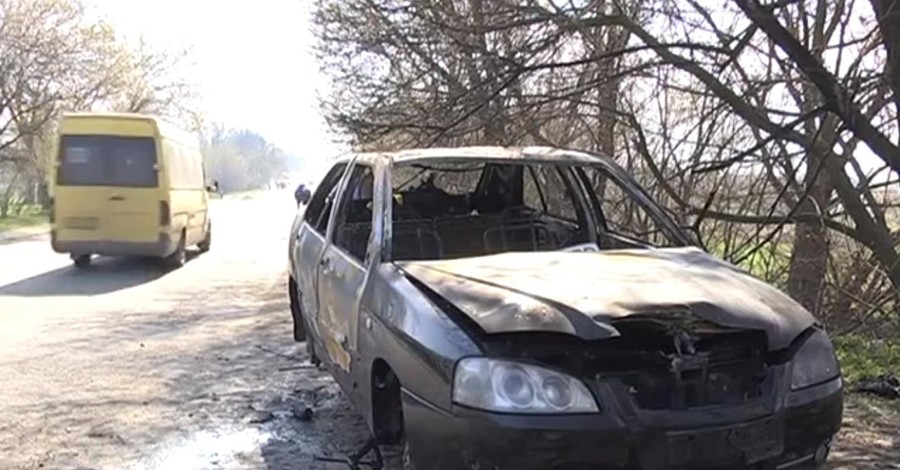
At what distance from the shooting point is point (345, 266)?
452 centimetres

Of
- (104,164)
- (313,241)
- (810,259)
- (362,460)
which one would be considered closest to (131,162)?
(104,164)

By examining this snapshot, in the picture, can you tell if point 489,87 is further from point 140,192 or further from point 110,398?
point 140,192

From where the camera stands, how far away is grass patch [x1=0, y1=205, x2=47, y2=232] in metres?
27.1

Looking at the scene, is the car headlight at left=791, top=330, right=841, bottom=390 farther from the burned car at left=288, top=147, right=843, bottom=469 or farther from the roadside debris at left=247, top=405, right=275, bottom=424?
the roadside debris at left=247, top=405, right=275, bottom=424

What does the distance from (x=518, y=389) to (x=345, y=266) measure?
6.07 ft

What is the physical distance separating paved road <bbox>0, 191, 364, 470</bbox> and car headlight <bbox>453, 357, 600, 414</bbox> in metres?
1.80

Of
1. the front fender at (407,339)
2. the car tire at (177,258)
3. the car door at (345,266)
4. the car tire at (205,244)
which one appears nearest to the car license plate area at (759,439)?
the front fender at (407,339)

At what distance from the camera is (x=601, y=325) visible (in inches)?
117

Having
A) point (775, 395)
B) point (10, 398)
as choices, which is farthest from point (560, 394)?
point (10, 398)

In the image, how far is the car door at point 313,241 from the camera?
17.7 ft

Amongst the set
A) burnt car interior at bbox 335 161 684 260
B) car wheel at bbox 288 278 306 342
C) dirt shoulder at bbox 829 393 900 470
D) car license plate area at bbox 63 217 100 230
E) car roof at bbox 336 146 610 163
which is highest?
car roof at bbox 336 146 610 163

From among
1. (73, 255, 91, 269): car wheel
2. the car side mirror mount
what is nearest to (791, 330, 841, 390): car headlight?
the car side mirror mount

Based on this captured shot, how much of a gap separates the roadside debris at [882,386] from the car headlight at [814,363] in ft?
8.23

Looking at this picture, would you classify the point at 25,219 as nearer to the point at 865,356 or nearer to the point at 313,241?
the point at 313,241
